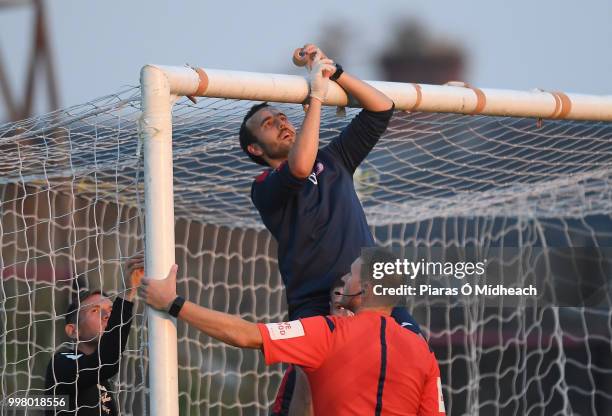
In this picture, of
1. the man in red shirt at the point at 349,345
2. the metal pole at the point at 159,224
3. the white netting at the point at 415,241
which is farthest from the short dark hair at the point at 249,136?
the white netting at the point at 415,241

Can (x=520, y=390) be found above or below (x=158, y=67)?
below

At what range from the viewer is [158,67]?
303cm

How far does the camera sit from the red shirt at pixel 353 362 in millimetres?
2826

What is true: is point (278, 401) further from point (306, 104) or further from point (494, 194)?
point (494, 194)

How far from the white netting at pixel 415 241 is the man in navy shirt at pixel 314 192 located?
1418 millimetres

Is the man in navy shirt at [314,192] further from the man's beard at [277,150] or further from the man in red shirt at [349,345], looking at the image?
the man in red shirt at [349,345]

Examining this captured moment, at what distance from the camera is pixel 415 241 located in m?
6.11

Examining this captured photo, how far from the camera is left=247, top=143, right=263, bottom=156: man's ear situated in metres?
3.16

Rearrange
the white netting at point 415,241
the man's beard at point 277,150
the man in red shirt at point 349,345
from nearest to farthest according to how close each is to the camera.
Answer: the man in red shirt at point 349,345, the man's beard at point 277,150, the white netting at point 415,241

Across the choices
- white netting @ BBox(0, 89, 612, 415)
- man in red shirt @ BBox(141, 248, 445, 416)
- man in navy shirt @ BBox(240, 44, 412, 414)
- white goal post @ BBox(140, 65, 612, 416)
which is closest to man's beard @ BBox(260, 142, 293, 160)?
man in navy shirt @ BBox(240, 44, 412, 414)

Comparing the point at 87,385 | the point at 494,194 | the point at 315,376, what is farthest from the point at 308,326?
the point at 494,194

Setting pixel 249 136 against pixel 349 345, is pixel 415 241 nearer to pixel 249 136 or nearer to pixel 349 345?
pixel 249 136

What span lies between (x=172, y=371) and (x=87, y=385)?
969mm

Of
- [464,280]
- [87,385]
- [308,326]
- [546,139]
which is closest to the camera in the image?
[308,326]
